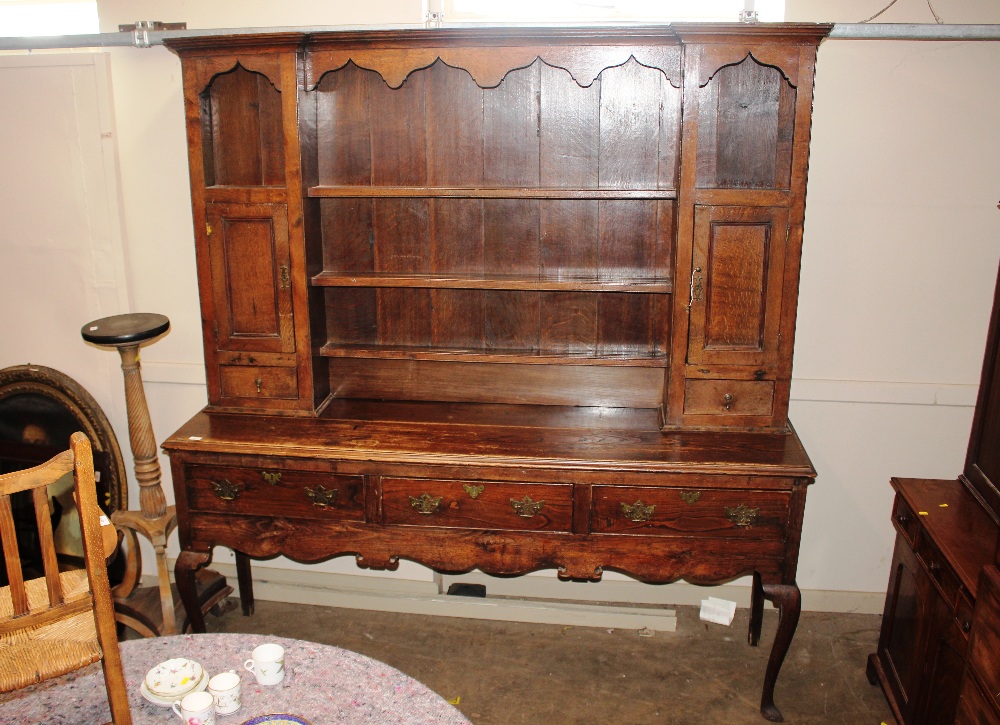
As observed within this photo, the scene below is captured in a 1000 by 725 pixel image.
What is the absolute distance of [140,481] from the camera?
2.79 meters

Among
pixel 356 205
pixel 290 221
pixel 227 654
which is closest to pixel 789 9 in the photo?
pixel 356 205

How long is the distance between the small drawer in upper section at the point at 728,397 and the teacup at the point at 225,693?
1.60m

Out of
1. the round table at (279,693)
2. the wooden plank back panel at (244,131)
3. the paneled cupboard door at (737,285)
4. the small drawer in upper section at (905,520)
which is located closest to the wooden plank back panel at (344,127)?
the wooden plank back panel at (244,131)

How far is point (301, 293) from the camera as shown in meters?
2.68

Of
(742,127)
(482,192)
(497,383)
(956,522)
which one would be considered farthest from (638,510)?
(742,127)

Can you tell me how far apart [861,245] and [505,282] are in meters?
1.24

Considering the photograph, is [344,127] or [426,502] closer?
[426,502]

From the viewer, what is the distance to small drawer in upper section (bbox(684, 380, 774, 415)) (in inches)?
103

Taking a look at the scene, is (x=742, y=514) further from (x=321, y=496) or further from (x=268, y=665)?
(x=268, y=665)

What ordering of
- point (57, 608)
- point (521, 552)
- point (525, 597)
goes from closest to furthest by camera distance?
1. point (57, 608)
2. point (521, 552)
3. point (525, 597)

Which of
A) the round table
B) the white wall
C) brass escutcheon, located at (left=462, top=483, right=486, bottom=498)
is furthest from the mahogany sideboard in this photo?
the round table

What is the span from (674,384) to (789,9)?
1.28 metres

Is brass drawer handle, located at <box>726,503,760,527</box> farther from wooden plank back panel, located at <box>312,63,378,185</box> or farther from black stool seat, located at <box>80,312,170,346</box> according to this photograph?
black stool seat, located at <box>80,312,170,346</box>

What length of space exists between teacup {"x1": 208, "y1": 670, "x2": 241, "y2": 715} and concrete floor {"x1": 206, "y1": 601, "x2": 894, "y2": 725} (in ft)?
3.79
